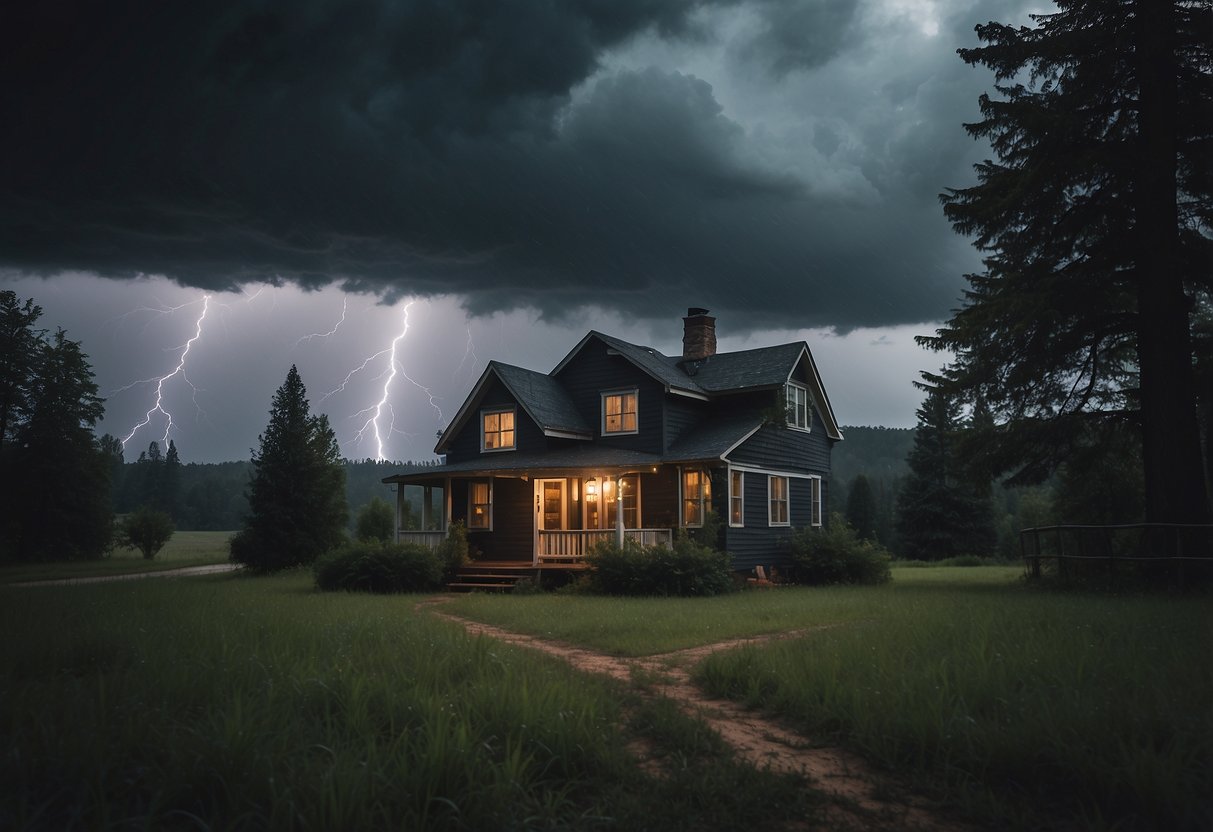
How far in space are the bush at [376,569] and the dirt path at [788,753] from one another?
12.7m

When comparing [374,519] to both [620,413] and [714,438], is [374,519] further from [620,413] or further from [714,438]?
[714,438]

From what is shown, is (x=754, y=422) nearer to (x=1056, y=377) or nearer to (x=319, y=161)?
(x=1056, y=377)

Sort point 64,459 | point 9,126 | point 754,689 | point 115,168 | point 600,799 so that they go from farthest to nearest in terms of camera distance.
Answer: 1. point 64,459
2. point 115,168
3. point 9,126
4. point 754,689
5. point 600,799

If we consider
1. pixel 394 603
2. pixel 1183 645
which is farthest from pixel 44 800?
pixel 394 603

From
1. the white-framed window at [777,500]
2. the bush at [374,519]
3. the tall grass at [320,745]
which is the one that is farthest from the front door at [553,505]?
the tall grass at [320,745]

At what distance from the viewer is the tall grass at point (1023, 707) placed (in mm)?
4438

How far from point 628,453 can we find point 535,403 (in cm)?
379

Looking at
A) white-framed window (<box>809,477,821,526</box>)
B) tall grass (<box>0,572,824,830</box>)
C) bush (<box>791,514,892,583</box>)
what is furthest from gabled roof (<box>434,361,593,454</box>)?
tall grass (<box>0,572,824,830</box>)

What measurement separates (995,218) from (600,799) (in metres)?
17.8

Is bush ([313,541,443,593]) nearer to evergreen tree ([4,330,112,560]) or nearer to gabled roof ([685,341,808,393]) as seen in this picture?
evergreen tree ([4,330,112,560])

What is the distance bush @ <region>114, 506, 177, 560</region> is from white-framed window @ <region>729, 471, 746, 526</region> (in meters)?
33.3

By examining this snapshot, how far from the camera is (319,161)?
17.1m

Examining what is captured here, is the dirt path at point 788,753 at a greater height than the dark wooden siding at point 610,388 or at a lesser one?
lesser

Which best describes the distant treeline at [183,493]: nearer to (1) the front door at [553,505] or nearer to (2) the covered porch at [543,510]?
(2) the covered porch at [543,510]
